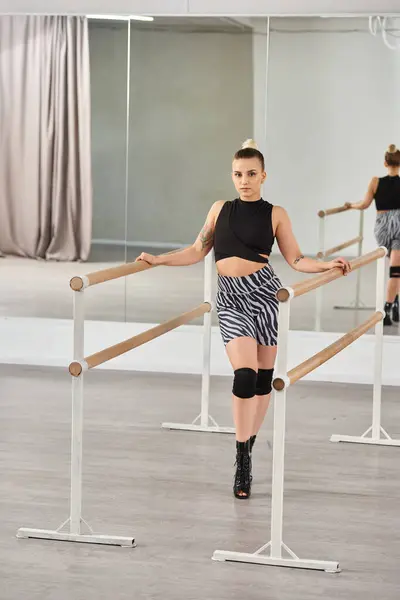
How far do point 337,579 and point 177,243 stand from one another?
336 centimetres

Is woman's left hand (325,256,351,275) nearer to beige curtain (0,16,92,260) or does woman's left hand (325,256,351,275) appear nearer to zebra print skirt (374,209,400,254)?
zebra print skirt (374,209,400,254)

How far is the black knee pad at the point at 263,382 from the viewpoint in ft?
13.5

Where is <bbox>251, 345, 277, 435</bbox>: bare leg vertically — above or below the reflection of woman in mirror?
below

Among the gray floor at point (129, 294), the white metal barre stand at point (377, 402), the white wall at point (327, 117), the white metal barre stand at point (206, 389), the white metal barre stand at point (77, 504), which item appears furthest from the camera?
the gray floor at point (129, 294)

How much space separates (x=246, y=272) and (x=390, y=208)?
2.41 meters

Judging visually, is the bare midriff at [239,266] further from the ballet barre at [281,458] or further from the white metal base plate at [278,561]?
the white metal base plate at [278,561]

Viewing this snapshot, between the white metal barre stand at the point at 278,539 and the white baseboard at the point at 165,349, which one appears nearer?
the white metal barre stand at the point at 278,539

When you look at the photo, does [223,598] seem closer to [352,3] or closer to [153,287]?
[153,287]

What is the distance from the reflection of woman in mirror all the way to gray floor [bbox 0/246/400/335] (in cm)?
13

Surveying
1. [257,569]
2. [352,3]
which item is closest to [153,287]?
[352,3]

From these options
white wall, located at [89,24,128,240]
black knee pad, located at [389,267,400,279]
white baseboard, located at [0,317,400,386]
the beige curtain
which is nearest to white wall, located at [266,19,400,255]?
black knee pad, located at [389,267,400,279]

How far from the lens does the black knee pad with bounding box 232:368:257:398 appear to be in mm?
3875

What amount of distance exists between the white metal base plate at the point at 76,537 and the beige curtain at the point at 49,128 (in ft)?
9.74

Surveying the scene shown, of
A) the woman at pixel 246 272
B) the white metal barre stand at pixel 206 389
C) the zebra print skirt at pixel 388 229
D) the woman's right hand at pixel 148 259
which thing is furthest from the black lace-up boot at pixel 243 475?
the zebra print skirt at pixel 388 229
